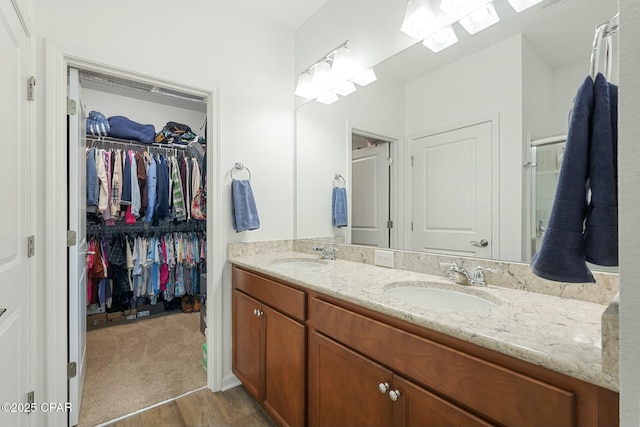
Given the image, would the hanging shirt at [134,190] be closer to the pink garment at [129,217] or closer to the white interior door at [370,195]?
the pink garment at [129,217]

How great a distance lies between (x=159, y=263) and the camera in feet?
10.0

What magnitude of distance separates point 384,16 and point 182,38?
1.25m

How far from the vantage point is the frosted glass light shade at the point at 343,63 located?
1858 mm

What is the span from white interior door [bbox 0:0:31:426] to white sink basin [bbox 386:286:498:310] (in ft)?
4.90

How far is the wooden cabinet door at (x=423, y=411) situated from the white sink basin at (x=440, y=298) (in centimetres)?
32

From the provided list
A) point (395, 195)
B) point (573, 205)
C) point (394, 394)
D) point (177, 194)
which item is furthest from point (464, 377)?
point (177, 194)

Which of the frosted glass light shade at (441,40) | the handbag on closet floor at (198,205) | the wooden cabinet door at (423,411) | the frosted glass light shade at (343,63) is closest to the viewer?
the wooden cabinet door at (423,411)

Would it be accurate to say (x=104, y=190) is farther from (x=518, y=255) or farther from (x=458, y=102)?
(x=518, y=255)

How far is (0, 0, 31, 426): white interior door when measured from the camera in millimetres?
1068

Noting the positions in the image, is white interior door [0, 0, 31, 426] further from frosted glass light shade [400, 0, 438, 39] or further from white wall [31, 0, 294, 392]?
frosted glass light shade [400, 0, 438, 39]

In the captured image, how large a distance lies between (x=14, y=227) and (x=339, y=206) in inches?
64.9

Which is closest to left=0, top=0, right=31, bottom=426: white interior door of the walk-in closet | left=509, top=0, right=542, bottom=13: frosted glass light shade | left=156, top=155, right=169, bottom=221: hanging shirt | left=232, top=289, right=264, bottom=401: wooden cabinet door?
the walk-in closet

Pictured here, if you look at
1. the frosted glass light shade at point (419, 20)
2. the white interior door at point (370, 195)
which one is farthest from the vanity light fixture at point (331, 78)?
the white interior door at point (370, 195)

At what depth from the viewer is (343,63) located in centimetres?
187
